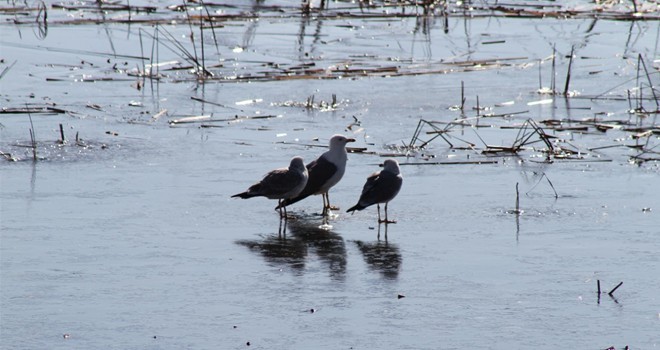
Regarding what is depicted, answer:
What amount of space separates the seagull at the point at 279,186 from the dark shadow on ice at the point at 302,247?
28 cm

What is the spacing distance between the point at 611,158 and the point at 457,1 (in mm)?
13197

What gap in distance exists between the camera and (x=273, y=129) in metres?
12.2

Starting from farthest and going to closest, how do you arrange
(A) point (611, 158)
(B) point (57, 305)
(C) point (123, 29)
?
(C) point (123, 29) → (A) point (611, 158) → (B) point (57, 305)

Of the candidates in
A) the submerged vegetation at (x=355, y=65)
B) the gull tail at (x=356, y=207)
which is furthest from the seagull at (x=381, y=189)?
the submerged vegetation at (x=355, y=65)

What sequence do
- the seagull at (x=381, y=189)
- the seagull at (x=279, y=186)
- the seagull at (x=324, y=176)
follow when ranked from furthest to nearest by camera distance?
the seagull at (x=324, y=176), the seagull at (x=279, y=186), the seagull at (x=381, y=189)

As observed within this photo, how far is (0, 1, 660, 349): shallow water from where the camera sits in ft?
20.4


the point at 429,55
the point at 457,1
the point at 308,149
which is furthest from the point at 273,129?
the point at 457,1

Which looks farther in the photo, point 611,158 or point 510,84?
point 510,84

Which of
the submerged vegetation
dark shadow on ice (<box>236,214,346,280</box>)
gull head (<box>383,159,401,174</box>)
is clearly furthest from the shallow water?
gull head (<box>383,159,401,174</box>)

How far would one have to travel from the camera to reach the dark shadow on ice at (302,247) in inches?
296

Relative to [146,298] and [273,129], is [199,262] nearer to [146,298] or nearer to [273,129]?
[146,298]

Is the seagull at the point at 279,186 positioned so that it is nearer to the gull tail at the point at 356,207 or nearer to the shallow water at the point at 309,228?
the shallow water at the point at 309,228

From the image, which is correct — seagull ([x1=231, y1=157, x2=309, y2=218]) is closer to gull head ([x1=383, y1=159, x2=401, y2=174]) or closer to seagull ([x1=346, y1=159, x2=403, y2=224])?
seagull ([x1=346, y1=159, x2=403, y2=224])

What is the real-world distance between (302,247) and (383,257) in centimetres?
63
